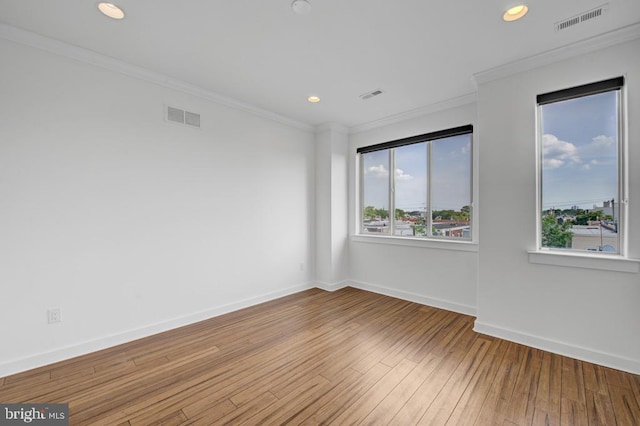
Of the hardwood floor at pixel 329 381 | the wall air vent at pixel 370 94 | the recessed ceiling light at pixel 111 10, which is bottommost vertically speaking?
the hardwood floor at pixel 329 381

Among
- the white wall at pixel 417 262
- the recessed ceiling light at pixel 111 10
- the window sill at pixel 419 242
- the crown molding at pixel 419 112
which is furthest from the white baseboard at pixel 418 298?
the recessed ceiling light at pixel 111 10

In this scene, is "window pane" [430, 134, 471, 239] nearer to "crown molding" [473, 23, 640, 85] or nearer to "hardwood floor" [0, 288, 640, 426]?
"crown molding" [473, 23, 640, 85]

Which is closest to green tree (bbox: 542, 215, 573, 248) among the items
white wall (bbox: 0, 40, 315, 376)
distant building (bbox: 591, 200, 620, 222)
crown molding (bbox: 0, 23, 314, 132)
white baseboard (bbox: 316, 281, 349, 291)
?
Answer: distant building (bbox: 591, 200, 620, 222)

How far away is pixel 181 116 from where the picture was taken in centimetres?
316

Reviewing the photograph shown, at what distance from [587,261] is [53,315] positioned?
475cm

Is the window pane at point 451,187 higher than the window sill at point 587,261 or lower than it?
higher

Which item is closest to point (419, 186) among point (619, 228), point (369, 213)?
point (369, 213)

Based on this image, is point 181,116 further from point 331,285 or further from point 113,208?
point 331,285

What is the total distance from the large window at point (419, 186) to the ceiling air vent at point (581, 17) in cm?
143

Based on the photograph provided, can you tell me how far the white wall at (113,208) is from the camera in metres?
2.25

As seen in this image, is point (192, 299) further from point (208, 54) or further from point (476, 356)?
point (476, 356)

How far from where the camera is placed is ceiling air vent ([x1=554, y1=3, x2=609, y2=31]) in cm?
201

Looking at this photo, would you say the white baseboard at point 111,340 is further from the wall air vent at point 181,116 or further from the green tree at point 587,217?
the green tree at point 587,217

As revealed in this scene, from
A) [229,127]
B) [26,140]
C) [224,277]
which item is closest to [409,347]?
[224,277]
